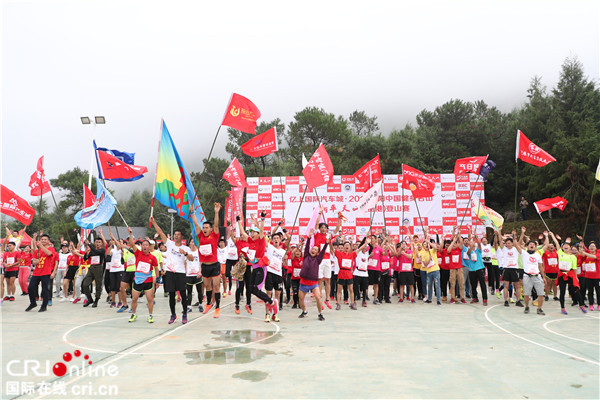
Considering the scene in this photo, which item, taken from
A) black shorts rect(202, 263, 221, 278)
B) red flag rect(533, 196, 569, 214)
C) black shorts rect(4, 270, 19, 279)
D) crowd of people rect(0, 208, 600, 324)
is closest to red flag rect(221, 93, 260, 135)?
crowd of people rect(0, 208, 600, 324)

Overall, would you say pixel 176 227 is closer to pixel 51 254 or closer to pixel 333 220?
pixel 333 220

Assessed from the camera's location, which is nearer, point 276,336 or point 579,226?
point 276,336

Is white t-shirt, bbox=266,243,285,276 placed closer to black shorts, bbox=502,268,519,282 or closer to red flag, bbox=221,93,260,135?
red flag, bbox=221,93,260,135

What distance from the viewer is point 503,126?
3953 cm

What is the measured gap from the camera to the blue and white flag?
10.0 meters

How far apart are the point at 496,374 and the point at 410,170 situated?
483 inches

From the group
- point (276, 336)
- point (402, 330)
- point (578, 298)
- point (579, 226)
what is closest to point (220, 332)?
point (276, 336)

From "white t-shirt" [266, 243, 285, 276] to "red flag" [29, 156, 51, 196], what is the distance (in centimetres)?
903

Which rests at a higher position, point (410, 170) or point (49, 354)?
point (410, 170)

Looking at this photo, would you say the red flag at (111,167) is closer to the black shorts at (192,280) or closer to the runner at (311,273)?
the black shorts at (192,280)

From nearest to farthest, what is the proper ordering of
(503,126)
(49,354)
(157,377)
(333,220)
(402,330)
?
(157,377)
(49,354)
(402,330)
(333,220)
(503,126)

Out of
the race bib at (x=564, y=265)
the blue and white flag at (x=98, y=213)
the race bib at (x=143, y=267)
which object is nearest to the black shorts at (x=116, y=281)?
the blue and white flag at (x=98, y=213)

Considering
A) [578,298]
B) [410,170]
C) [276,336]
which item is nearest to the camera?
[276,336]

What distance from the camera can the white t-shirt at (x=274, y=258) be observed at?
9.52 metres
